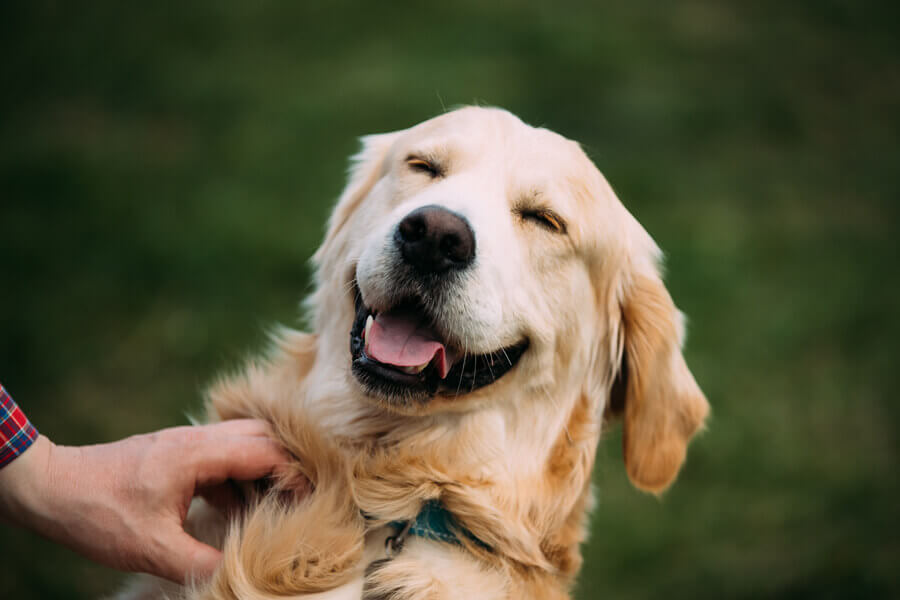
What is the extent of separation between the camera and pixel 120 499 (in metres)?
2.08

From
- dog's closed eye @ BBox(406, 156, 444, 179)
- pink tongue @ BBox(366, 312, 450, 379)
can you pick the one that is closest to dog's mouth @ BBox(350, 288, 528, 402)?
pink tongue @ BBox(366, 312, 450, 379)

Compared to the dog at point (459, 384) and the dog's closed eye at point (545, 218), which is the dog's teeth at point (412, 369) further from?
the dog's closed eye at point (545, 218)

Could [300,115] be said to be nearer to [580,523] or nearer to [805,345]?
[805,345]

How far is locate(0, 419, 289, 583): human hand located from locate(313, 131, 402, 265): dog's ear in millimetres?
887

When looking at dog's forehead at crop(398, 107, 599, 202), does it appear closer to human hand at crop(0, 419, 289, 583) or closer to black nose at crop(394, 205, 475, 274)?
black nose at crop(394, 205, 475, 274)

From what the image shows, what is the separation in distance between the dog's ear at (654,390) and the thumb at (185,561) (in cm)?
130

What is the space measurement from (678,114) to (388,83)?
3.04 meters

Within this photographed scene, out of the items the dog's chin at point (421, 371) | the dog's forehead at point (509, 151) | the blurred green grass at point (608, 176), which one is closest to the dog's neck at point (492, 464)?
the dog's chin at point (421, 371)

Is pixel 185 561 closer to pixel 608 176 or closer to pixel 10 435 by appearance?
pixel 10 435

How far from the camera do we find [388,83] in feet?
26.6

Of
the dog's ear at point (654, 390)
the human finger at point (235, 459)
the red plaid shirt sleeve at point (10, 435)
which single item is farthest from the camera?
the dog's ear at point (654, 390)

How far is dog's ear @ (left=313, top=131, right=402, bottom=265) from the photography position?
2.75 meters

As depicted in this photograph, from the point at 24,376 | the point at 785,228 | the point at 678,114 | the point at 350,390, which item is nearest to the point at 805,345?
the point at 785,228

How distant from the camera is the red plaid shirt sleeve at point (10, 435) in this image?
207 centimetres
